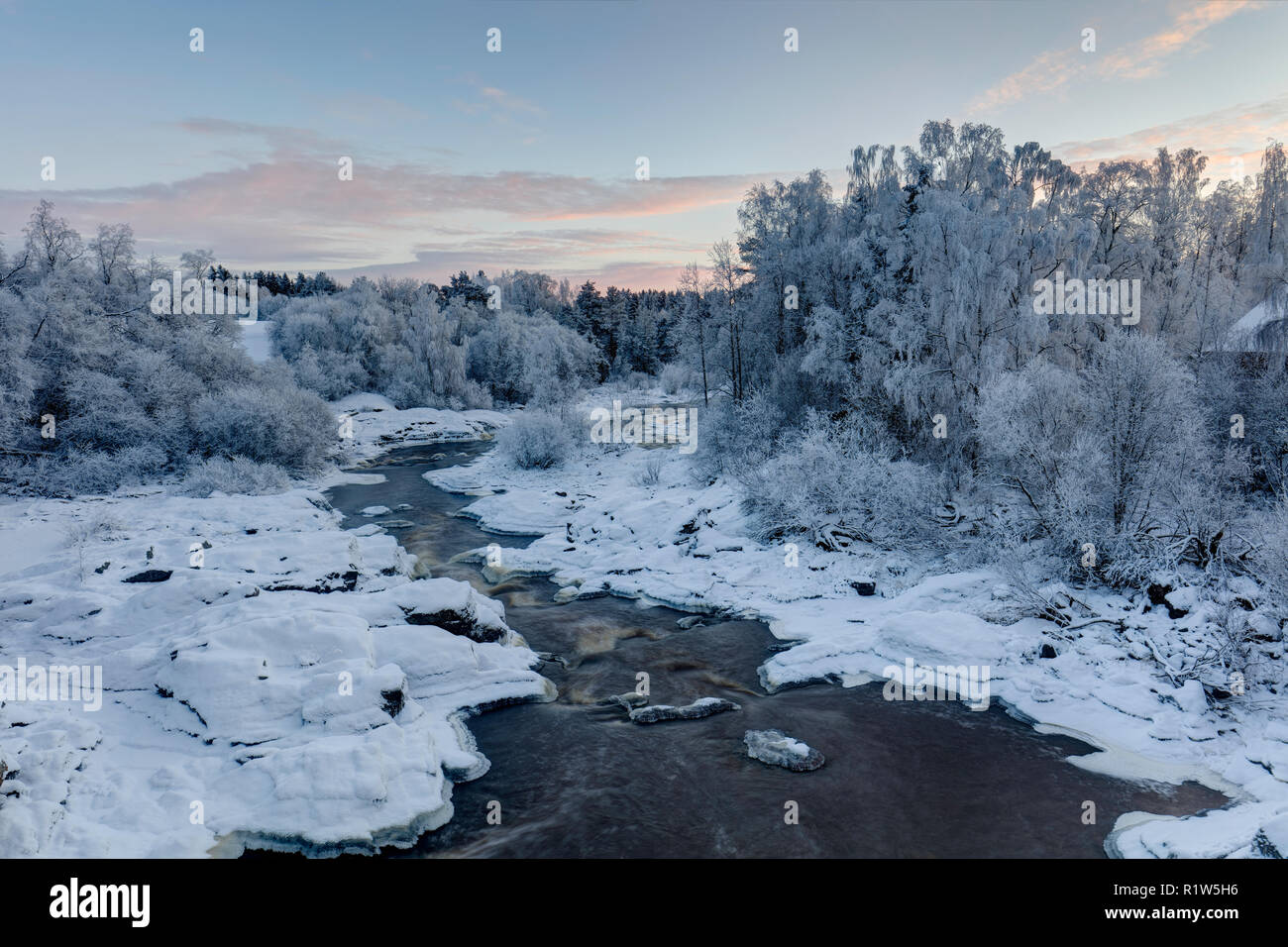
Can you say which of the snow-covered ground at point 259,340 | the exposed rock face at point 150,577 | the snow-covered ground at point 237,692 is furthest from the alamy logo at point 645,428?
the snow-covered ground at point 259,340

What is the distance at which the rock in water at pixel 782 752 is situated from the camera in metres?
8.93

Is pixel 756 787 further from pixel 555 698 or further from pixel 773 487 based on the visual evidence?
pixel 773 487

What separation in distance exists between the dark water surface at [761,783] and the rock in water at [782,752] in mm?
150

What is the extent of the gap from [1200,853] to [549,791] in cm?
726

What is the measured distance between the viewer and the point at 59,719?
852 centimetres

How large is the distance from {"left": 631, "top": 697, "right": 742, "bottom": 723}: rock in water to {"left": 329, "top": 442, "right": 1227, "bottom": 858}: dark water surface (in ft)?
0.55

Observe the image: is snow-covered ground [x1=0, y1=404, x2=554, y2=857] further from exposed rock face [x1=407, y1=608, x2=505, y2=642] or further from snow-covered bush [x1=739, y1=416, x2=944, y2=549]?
snow-covered bush [x1=739, y1=416, x2=944, y2=549]

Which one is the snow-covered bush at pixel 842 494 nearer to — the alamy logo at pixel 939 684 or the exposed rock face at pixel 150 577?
the alamy logo at pixel 939 684

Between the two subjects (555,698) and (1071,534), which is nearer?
(555,698)

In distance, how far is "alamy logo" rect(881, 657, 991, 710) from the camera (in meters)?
10.7

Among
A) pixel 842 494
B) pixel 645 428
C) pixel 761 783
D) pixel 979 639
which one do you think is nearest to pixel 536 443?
pixel 645 428

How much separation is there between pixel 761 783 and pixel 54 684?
10.6 m

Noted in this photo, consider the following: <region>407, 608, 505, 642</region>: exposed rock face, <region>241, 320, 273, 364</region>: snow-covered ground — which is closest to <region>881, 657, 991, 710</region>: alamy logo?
<region>407, 608, 505, 642</region>: exposed rock face
